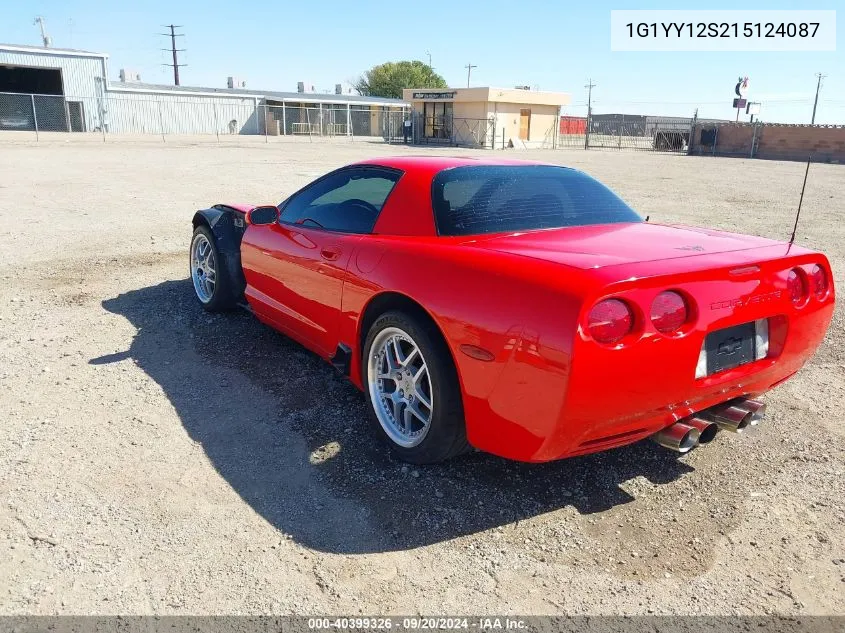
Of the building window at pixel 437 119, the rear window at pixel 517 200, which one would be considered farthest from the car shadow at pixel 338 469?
the building window at pixel 437 119

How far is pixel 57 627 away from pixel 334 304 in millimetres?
→ 1927

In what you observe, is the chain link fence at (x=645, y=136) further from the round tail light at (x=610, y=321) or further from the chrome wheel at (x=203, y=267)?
the round tail light at (x=610, y=321)

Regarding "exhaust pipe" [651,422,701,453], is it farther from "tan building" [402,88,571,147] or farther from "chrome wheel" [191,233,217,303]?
"tan building" [402,88,571,147]

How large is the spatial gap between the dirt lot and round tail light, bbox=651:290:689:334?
88cm

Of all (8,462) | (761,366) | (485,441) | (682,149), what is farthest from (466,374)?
(682,149)

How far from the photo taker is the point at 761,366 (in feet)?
9.43

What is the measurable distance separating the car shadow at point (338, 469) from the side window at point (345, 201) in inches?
39.1

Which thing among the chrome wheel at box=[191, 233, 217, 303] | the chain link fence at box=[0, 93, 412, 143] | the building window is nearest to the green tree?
the chain link fence at box=[0, 93, 412, 143]

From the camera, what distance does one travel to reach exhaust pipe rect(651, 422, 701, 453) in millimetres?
2664

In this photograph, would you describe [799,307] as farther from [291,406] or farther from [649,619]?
[291,406]

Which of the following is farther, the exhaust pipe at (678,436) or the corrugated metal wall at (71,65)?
the corrugated metal wall at (71,65)

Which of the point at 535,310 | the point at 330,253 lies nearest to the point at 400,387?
the point at 330,253

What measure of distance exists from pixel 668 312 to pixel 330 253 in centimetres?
186

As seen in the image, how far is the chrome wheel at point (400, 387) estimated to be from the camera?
121 inches
